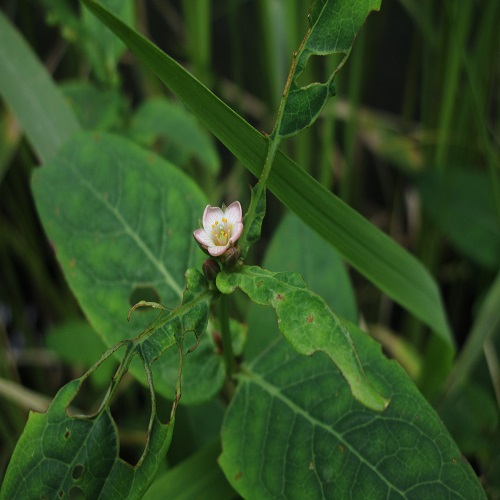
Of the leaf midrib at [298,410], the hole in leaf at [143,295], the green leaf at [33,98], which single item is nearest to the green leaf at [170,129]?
the green leaf at [33,98]

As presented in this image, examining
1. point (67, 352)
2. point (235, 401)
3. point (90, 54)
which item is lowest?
point (67, 352)

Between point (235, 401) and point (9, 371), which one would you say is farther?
point (9, 371)

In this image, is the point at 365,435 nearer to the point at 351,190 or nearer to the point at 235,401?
the point at 235,401

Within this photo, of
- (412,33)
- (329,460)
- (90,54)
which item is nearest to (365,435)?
(329,460)

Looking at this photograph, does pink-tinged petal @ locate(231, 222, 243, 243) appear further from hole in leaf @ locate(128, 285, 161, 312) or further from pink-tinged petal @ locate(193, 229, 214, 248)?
hole in leaf @ locate(128, 285, 161, 312)

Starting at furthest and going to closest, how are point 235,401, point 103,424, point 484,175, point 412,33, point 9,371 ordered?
point 412,33, point 484,175, point 9,371, point 235,401, point 103,424

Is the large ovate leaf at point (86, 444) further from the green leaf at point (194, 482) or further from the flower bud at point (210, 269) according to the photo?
the green leaf at point (194, 482)

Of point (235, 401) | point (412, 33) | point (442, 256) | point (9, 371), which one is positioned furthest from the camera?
point (412, 33)

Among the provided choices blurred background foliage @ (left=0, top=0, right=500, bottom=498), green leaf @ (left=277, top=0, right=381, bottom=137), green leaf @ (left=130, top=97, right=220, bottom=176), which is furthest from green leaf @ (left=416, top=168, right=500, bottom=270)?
green leaf @ (left=277, top=0, right=381, bottom=137)
